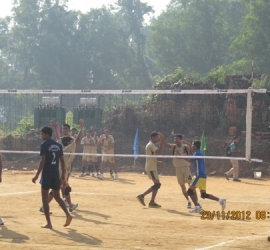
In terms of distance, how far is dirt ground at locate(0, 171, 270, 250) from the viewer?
1325 centimetres

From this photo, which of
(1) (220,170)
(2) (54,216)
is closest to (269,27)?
(1) (220,170)

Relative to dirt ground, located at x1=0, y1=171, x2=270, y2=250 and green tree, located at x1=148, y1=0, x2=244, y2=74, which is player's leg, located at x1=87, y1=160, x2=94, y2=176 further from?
green tree, located at x1=148, y1=0, x2=244, y2=74

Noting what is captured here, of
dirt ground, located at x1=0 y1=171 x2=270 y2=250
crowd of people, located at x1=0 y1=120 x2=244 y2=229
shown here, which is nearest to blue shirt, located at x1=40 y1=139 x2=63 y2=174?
crowd of people, located at x1=0 y1=120 x2=244 y2=229

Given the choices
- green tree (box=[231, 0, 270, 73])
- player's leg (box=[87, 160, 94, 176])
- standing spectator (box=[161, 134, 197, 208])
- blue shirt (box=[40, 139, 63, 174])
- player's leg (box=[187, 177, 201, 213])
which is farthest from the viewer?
green tree (box=[231, 0, 270, 73])

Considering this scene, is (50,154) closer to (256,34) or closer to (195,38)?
(256,34)

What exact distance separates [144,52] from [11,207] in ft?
249

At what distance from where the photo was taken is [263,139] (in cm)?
3456

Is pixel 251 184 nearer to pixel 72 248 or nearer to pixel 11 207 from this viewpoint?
pixel 11 207

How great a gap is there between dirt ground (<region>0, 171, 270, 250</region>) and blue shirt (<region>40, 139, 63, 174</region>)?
1181 mm

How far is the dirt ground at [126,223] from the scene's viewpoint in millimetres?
13250

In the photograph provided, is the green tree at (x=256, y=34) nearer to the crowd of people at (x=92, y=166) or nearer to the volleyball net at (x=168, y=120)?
the volleyball net at (x=168, y=120)

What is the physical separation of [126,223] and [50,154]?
98.1 inches

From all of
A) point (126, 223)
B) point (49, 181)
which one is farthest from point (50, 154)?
point (126, 223)

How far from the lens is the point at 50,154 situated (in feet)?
48.6
